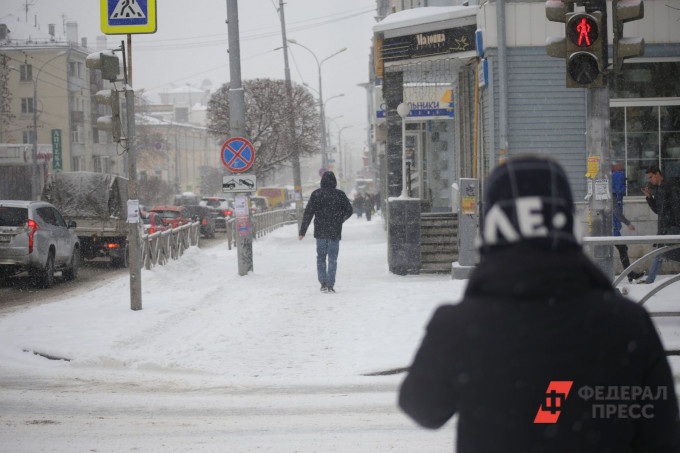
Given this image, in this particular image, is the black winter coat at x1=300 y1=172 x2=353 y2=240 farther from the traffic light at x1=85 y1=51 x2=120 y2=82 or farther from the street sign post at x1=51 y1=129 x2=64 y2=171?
the street sign post at x1=51 y1=129 x2=64 y2=171

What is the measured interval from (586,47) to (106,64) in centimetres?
673

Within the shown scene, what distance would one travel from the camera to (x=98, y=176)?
75.9 ft

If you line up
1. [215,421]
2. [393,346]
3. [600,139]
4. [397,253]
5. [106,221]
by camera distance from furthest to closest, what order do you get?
[106,221]
[397,253]
[393,346]
[600,139]
[215,421]

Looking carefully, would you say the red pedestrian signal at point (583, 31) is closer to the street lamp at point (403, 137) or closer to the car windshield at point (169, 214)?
the street lamp at point (403, 137)

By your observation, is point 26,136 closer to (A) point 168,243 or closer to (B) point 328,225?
(A) point 168,243

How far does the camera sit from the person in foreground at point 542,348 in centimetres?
206

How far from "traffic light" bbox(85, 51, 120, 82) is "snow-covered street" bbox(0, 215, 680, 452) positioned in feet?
10.9

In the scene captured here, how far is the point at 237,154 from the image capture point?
1667 centimetres

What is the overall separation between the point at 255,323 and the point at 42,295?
684 centimetres

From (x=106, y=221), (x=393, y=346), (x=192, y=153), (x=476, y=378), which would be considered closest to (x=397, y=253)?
(x=393, y=346)

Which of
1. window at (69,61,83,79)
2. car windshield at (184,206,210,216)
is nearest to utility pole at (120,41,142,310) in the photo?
car windshield at (184,206,210,216)

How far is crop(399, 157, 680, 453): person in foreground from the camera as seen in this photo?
2061 mm

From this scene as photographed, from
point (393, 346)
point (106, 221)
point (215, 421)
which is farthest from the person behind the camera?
point (106, 221)

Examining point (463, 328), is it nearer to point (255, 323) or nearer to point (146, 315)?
point (255, 323)
